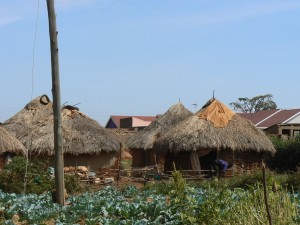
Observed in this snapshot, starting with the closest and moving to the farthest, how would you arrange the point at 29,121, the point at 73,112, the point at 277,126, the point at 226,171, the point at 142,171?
the point at 226,171, the point at 142,171, the point at 73,112, the point at 29,121, the point at 277,126

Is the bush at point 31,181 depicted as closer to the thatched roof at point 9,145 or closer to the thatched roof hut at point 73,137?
the thatched roof at point 9,145

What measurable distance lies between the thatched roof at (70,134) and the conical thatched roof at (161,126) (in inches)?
132

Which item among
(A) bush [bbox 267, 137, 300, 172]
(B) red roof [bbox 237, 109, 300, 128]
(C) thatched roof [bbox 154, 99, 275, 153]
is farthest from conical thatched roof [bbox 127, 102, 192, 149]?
(B) red roof [bbox 237, 109, 300, 128]

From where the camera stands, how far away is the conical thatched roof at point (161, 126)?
1068 inches

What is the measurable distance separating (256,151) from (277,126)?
1083 cm

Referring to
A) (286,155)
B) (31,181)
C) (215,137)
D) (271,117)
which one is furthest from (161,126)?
(271,117)

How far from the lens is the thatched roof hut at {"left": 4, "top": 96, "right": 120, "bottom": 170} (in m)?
22.0

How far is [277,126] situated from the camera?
102 ft

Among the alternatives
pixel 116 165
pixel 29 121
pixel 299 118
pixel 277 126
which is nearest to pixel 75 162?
pixel 116 165

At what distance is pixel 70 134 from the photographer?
888 inches

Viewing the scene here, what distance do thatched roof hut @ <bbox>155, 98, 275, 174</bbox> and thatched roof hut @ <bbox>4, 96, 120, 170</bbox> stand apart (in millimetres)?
2662

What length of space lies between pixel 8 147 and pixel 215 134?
7.28m

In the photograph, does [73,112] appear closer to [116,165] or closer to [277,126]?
[116,165]

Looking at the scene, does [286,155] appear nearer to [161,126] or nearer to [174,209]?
[161,126]
